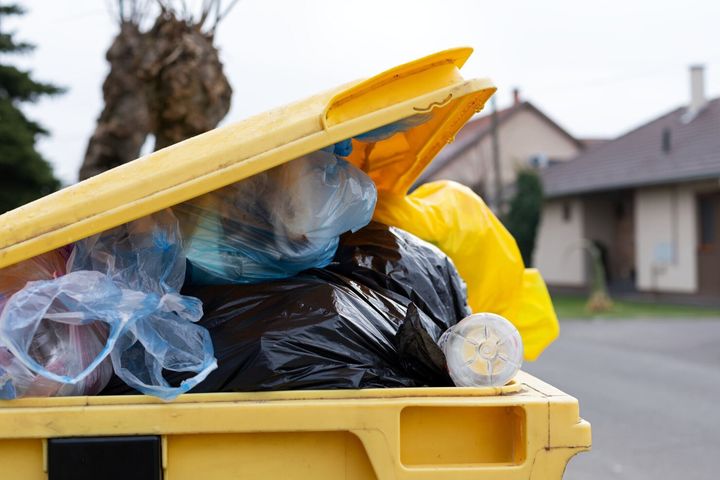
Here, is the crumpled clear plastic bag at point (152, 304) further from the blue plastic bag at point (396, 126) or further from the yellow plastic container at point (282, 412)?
the blue plastic bag at point (396, 126)

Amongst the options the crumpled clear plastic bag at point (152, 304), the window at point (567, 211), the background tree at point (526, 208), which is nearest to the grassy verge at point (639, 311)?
the background tree at point (526, 208)

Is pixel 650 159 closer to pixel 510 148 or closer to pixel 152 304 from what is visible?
pixel 510 148

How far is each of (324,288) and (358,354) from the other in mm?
247

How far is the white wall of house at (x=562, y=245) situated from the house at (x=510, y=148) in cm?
404

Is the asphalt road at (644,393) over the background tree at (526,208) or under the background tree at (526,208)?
under

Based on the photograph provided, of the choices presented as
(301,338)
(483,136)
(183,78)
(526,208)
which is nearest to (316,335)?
(301,338)

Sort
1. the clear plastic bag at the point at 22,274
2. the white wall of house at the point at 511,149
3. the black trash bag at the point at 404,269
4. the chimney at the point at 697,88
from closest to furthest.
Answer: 1. the clear plastic bag at the point at 22,274
2. the black trash bag at the point at 404,269
3. the chimney at the point at 697,88
4. the white wall of house at the point at 511,149

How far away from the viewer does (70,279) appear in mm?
2139

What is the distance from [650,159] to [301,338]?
22814 mm

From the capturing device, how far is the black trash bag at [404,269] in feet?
9.01

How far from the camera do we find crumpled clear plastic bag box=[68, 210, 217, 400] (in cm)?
209

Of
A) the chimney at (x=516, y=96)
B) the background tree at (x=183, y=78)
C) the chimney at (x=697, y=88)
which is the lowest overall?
the background tree at (x=183, y=78)

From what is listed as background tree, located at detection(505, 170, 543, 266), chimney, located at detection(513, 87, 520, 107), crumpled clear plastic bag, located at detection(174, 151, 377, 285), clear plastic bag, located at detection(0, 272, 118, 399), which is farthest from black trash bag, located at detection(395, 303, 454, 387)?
chimney, located at detection(513, 87, 520, 107)

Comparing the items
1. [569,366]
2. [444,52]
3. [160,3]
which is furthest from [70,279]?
[569,366]
